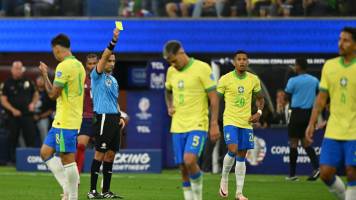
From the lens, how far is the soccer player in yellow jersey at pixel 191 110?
13.6m

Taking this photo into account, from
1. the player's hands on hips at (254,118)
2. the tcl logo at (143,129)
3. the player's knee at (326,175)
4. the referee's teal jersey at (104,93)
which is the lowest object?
the tcl logo at (143,129)

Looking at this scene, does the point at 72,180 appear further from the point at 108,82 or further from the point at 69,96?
the point at 108,82

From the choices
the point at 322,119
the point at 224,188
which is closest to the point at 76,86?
the point at 224,188

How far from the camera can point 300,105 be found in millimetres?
21875

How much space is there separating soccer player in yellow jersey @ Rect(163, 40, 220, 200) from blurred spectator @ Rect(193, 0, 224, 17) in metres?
13.8

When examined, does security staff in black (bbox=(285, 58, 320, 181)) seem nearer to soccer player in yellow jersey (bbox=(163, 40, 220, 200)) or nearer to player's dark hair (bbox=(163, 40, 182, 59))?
soccer player in yellow jersey (bbox=(163, 40, 220, 200))

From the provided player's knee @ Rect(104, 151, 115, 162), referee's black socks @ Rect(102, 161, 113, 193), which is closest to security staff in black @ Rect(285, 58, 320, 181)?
player's knee @ Rect(104, 151, 115, 162)

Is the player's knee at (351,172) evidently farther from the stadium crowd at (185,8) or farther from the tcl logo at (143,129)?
the stadium crowd at (185,8)

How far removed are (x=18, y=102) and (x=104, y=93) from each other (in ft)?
32.4

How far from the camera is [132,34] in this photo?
27.5 m

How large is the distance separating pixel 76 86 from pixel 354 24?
13720 millimetres

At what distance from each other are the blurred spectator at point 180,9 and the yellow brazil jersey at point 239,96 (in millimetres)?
10794

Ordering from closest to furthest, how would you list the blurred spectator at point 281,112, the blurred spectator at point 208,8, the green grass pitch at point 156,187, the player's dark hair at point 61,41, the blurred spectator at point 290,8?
the player's dark hair at point 61,41
the green grass pitch at point 156,187
the blurred spectator at point 281,112
the blurred spectator at point 290,8
the blurred spectator at point 208,8

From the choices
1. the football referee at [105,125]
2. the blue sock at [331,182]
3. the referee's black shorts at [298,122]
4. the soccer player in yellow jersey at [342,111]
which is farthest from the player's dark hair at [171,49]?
the referee's black shorts at [298,122]
